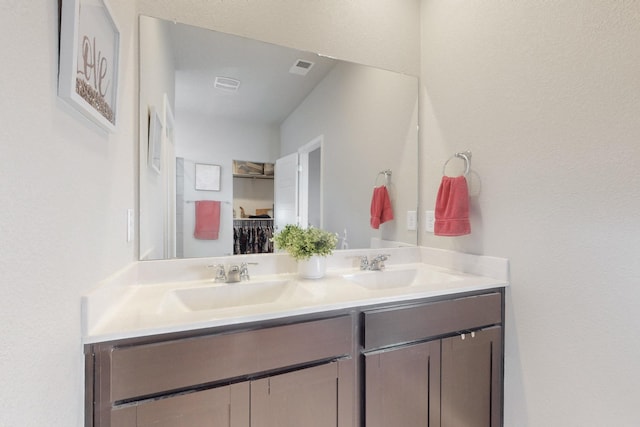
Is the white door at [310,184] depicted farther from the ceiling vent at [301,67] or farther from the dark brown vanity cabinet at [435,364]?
the dark brown vanity cabinet at [435,364]

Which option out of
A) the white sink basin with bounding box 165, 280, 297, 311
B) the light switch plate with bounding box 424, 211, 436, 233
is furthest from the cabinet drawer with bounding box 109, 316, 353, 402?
the light switch plate with bounding box 424, 211, 436, 233

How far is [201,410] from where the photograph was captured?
0.87 m

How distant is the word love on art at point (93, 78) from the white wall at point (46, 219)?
6 cm

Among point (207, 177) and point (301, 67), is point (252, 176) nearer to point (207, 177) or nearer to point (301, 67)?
point (207, 177)

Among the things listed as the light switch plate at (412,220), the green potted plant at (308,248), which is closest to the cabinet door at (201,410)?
the green potted plant at (308,248)

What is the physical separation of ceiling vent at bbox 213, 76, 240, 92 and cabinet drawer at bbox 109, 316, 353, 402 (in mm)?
1177

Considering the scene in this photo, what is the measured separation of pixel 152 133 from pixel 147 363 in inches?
38.0

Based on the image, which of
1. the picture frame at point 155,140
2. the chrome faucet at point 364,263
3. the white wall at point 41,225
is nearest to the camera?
the white wall at point 41,225

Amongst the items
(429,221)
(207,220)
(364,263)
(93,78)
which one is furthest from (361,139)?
(93,78)

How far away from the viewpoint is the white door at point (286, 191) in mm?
1615

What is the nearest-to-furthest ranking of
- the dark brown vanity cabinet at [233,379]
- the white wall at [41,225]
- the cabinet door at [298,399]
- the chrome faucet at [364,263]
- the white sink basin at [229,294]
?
the white wall at [41,225], the dark brown vanity cabinet at [233,379], the cabinet door at [298,399], the white sink basin at [229,294], the chrome faucet at [364,263]

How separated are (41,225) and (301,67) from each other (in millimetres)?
1402

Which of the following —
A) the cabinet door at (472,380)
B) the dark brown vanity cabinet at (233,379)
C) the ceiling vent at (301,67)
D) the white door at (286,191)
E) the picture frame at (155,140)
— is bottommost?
the cabinet door at (472,380)

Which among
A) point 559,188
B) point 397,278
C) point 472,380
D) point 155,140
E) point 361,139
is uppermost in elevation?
point 361,139
